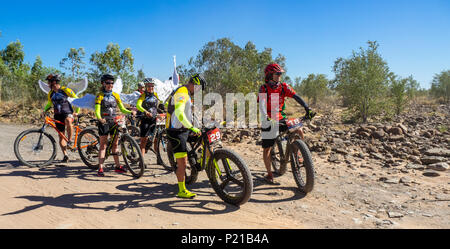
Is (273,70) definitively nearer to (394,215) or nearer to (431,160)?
(394,215)

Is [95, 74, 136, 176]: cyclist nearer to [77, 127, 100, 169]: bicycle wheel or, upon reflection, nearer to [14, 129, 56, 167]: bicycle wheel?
[77, 127, 100, 169]: bicycle wheel

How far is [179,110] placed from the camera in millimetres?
3629

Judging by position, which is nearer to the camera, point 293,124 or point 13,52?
point 293,124

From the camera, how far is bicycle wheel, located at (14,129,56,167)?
5926mm

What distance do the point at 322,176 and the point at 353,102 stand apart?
33.3 feet

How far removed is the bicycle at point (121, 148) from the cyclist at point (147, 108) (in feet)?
2.04

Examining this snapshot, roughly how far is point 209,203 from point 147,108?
3.35m

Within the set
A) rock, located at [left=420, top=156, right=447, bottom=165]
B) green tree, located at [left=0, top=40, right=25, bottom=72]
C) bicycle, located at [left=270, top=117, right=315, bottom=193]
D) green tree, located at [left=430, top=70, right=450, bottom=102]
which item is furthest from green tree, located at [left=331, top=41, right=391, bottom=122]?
green tree, located at [left=0, top=40, right=25, bottom=72]

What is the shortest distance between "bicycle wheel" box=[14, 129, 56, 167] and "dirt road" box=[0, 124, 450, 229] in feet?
1.52

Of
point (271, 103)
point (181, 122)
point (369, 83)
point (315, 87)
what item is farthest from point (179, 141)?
point (315, 87)
